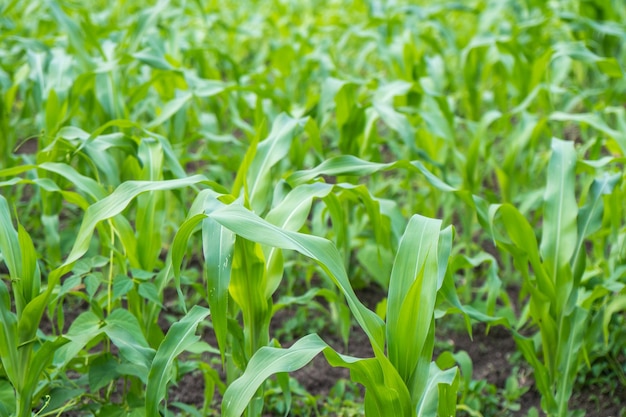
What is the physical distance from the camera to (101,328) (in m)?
1.82

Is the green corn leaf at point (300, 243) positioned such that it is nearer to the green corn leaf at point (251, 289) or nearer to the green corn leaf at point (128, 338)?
the green corn leaf at point (251, 289)

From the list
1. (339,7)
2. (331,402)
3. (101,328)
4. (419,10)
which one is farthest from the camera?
(339,7)

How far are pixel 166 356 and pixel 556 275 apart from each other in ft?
3.61

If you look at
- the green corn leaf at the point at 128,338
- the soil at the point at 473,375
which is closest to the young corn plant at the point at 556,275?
the soil at the point at 473,375

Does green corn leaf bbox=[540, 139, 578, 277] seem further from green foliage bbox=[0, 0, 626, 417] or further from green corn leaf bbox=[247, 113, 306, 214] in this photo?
green corn leaf bbox=[247, 113, 306, 214]

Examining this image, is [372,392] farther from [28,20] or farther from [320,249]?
[28,20]

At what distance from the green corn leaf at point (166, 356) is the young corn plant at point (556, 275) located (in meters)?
0.89

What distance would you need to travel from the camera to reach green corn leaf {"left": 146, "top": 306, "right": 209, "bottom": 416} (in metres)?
1.64

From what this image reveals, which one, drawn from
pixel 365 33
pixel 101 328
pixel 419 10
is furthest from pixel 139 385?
pixel 419 10

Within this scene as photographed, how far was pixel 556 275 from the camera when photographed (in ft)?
6.91

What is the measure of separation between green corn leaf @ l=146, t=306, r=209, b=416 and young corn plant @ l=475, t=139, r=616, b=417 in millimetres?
893

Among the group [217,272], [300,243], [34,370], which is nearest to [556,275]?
[300,243]

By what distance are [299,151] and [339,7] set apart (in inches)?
146

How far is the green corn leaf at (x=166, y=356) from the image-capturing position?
164 cm
